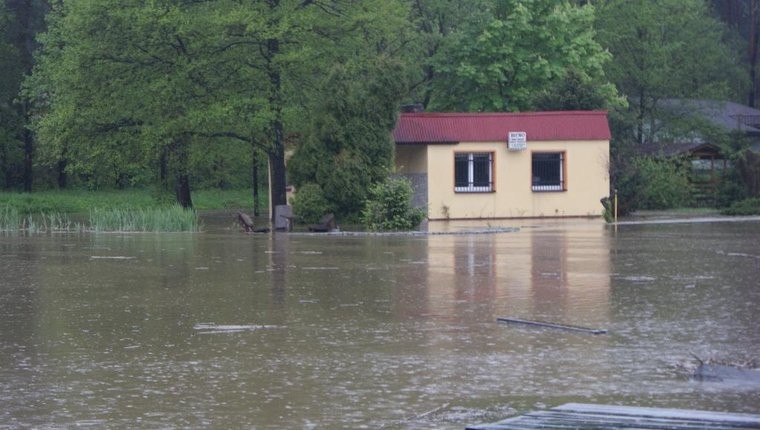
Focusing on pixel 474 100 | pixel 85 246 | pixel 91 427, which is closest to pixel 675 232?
pixel 85 246

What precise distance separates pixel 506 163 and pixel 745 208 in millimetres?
8860

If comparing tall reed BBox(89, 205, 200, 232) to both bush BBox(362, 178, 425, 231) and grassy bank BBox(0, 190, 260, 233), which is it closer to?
grassy bank BBox(0, 190, 260, 233)

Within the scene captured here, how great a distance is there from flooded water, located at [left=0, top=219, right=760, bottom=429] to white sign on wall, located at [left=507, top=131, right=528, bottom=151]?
55.4ft

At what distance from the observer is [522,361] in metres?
13.8

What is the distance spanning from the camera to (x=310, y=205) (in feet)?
133

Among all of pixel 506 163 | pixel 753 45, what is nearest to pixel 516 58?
pixel 506 163

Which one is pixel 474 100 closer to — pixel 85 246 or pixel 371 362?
pixel 85 246

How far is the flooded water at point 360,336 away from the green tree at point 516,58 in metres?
28.9

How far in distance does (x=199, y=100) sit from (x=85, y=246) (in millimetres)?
15030

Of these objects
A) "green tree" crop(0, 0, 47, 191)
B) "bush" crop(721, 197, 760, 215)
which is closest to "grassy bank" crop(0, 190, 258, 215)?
"green tree" crop(0, 0, 47, 191)

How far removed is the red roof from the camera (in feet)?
150

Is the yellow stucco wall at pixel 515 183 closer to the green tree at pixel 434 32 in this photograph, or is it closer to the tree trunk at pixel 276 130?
the tree trunk at pixel 276 130

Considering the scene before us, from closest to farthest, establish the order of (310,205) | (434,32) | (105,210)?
(310,205) → (105,210) → (434,32)

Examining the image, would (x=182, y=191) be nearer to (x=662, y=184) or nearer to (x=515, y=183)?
(x=515, y=183)
